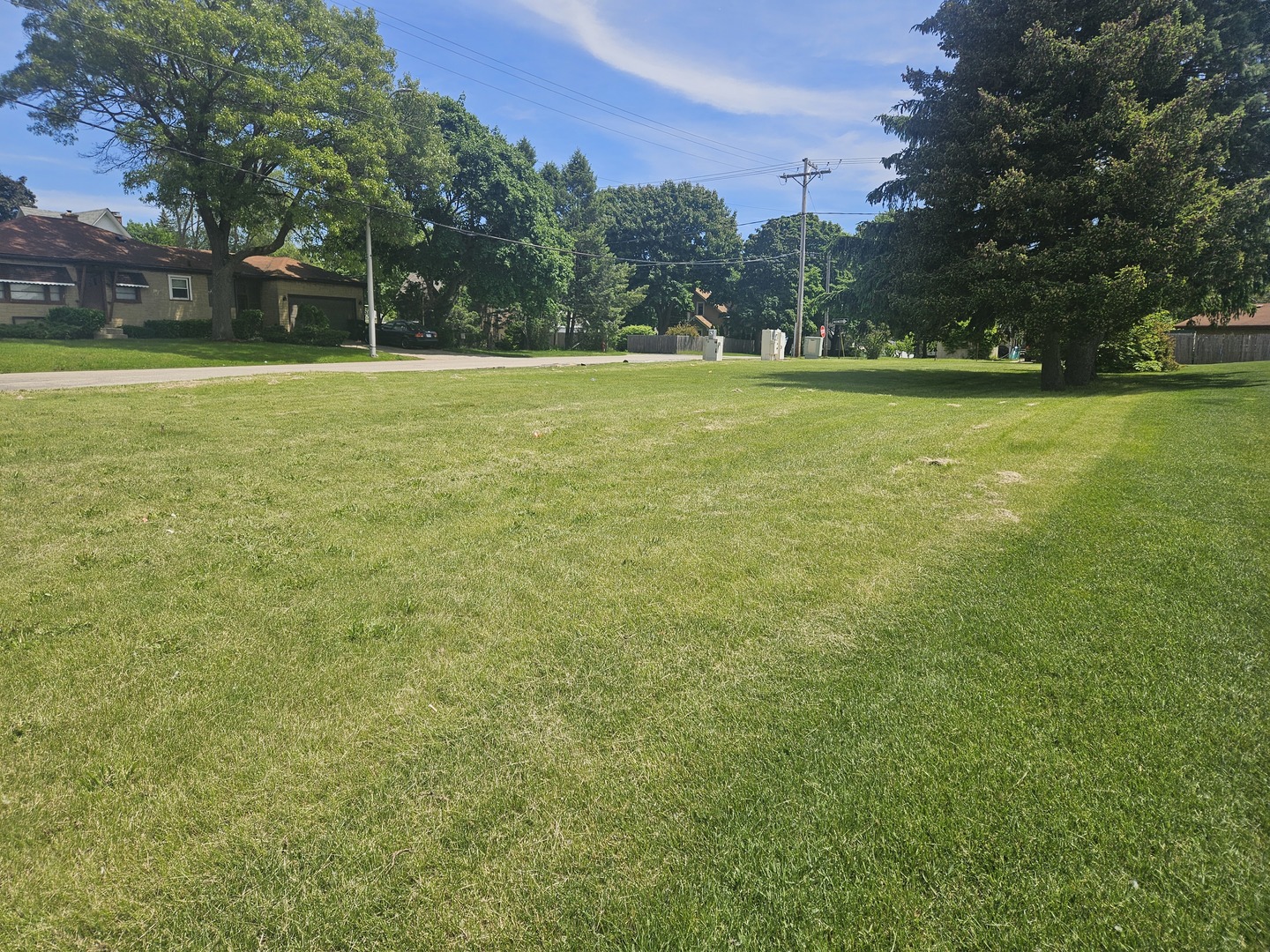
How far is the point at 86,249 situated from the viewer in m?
31.5

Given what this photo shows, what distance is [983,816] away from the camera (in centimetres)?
203

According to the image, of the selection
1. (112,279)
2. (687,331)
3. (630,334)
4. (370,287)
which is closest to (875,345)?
(687,331)

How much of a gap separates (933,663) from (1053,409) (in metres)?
11.2

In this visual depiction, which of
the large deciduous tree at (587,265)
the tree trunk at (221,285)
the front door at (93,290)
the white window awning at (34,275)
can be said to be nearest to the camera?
the tree trunk at (221,285)

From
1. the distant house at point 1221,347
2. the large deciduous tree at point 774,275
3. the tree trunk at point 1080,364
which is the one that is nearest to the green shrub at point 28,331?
the tree trunk at point 1080,364

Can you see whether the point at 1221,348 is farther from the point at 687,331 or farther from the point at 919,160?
the point at 687,331

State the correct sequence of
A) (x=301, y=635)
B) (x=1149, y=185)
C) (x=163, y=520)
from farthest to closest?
1. (x=1149, y=185)
2. (x=163, y=520)
3. (x=301, y=635)

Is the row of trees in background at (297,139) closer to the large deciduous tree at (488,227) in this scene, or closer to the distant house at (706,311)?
the large deciduous tree at (488,227)

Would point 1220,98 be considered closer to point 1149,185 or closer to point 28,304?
point 1149,185

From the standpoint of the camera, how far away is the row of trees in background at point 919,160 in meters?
15.0

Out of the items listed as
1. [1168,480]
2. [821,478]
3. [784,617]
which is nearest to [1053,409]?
[1168,480]

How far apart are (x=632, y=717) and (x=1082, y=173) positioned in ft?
60.6

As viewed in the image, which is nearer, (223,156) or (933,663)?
(933,663)

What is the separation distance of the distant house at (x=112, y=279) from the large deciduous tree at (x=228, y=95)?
24.9 ft
